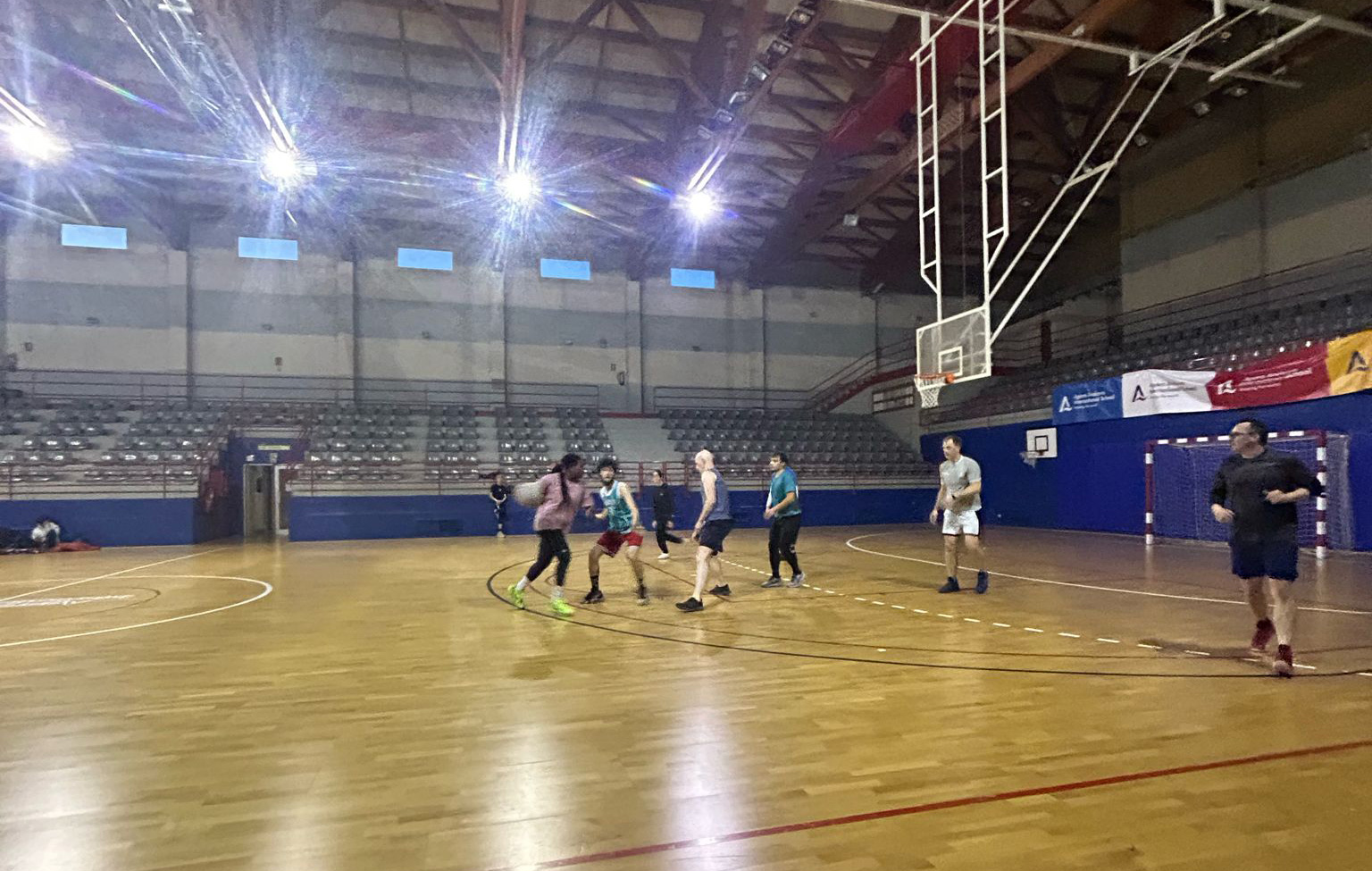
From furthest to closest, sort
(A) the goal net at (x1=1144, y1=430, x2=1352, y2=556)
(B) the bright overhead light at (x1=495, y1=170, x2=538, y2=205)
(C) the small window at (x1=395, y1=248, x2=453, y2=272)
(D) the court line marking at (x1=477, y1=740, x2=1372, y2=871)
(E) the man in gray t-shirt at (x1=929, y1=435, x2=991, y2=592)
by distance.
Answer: (C) the small window at (x1=395, y1=248, x2=453, y2=272)
(B) the bright overhead light at (x1=495, y1=170, x2=538, y2=205)
(A) the goal net at (x1=1144, y1=430, x2=1352, y2=556)
(E) the man in gray t-shirt at (x1=929, y1=435, x2=991, y2=592)
(D) the court line marking at (x1=477, y1=740, x2=1372, y2=871)

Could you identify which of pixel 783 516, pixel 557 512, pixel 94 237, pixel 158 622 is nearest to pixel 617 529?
pixel 557 512

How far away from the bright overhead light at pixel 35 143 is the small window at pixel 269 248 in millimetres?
4617

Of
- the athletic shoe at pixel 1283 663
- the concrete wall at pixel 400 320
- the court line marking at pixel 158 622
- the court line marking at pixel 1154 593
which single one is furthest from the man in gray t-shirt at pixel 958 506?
the concrete wall at pixel 400 320

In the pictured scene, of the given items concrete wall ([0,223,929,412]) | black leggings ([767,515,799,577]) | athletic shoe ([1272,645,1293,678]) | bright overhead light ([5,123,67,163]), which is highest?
bright overhead light ([5,123,67,163])

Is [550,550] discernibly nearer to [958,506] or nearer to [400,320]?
[958,506]

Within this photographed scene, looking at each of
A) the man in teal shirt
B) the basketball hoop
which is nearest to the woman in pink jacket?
the man in teal shirt

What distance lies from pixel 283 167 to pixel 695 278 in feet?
40.6

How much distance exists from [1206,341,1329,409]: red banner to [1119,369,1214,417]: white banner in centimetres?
22

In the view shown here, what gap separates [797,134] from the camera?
16359 millimetres

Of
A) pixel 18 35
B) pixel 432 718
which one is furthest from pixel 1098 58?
pixel 18 35

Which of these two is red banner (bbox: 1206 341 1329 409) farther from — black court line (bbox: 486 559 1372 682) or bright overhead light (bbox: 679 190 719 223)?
bright overhead light (bbox: 679 190 719 223)

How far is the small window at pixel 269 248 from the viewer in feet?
66.2

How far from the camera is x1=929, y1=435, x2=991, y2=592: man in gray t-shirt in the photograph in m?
7.67

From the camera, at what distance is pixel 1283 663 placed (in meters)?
4.58
